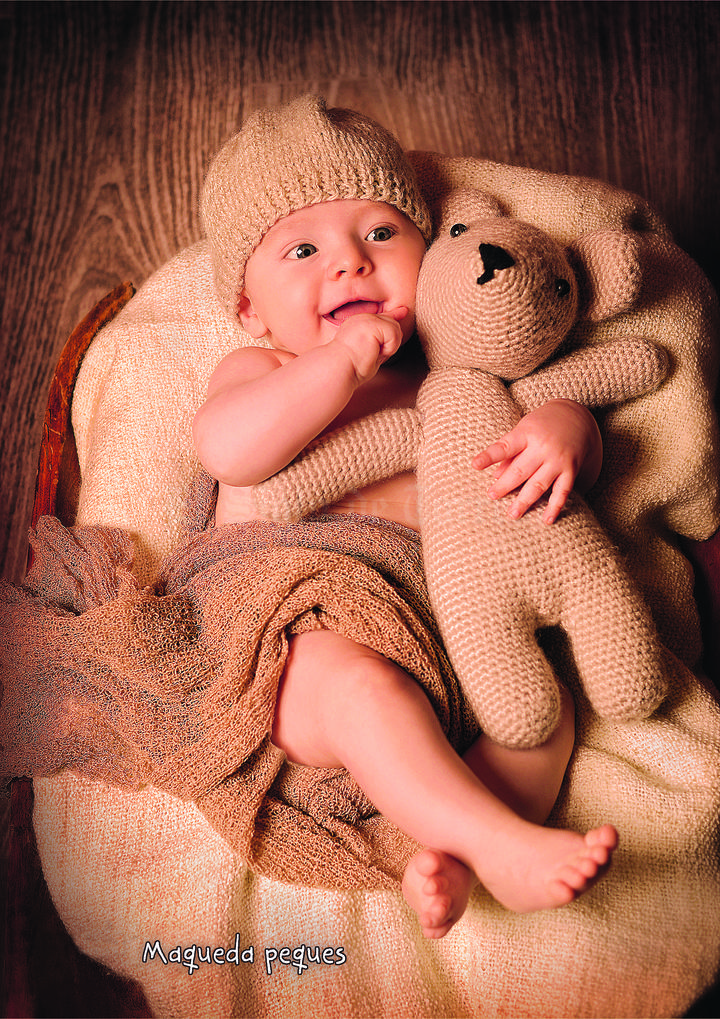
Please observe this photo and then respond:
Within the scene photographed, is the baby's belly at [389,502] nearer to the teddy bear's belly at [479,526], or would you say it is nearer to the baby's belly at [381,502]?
the baby's belly at [381,502]

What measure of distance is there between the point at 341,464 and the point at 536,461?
209 millimetres

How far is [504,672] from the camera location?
84 cm

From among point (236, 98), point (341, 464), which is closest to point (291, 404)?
point (341, 464)

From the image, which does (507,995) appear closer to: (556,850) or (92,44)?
(556,850)

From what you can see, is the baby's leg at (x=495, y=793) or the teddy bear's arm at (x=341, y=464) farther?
the teddy bear's arm at (x=341, y=464)

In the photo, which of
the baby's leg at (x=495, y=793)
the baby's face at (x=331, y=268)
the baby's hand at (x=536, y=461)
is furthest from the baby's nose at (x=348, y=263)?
the baby's leg at (x=495, y=793)

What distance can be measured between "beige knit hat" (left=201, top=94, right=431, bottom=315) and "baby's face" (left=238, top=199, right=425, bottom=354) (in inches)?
0.7

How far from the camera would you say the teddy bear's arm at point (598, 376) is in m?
0.99

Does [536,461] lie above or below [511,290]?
below

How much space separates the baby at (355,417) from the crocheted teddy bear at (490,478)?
0.13 ft

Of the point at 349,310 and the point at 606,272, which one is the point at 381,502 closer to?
the point at 349,310

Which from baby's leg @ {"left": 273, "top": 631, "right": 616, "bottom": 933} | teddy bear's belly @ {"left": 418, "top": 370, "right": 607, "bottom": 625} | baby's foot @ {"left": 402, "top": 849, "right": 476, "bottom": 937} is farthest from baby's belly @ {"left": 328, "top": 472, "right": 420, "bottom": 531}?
baby's foot @ {"left": 402, "top": 849, "right": 476, "bottom": 937}

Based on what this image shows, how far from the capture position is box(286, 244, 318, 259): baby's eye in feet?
3.38

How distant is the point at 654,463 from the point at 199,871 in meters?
0.72
